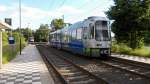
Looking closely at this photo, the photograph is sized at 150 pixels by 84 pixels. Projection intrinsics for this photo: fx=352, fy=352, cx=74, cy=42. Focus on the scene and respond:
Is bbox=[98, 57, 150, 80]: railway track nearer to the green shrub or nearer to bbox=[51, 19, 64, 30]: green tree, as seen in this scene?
the green shrub

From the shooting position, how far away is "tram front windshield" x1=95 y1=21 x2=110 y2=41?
26.2 metres

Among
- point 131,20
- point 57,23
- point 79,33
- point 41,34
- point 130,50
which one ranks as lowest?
point 130,50

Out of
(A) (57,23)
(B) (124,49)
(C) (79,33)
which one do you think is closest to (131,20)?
(B) (124,49)

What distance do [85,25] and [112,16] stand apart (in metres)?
6.72

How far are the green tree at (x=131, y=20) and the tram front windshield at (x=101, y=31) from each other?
645cm

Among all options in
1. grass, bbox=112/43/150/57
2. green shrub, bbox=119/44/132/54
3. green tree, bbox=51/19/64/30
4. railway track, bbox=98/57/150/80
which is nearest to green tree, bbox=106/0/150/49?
green shrub, bbox=119/44/132/54

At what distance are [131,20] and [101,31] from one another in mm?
6974

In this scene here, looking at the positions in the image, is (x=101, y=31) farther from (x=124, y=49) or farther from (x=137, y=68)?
(x=124, y=49)

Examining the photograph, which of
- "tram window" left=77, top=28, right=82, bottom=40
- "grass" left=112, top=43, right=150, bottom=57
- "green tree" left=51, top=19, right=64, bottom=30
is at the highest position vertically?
"green tree" left=51, top=19, right=64, bottom=30

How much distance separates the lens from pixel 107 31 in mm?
26297

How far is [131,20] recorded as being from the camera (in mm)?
32281

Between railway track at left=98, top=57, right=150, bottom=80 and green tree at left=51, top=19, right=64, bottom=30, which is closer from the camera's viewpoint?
railway track at left=98, top=57, right=150, bottom=80

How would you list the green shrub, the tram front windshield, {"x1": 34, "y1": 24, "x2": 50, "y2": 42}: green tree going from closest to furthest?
the tram front windshield < the green shrub < {"x1": 34, "y1": 24, "x2": 50, "y2": 42}: green tree

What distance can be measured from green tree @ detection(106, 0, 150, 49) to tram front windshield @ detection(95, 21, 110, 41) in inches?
254
